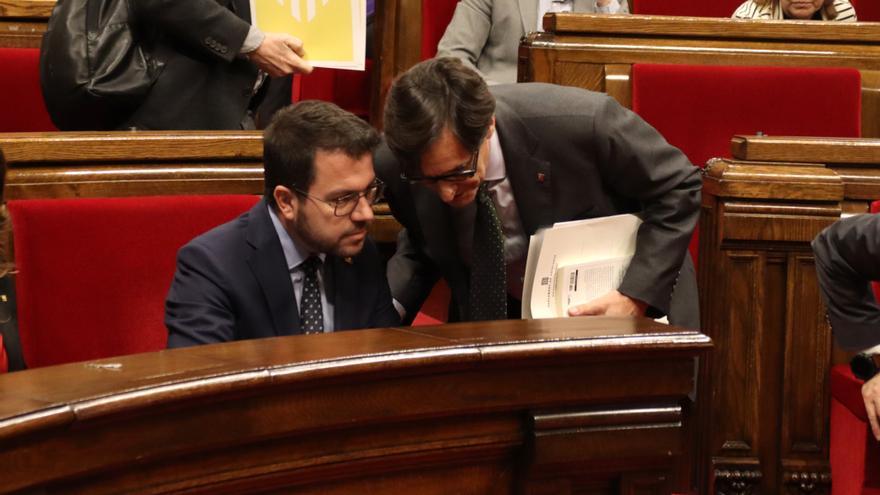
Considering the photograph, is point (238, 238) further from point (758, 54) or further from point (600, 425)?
point (758, 54)

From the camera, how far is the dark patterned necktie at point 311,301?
4.09ft

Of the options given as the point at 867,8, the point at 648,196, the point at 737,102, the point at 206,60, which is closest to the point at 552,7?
the point at 737,102

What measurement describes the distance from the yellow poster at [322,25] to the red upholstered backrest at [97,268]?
334mm

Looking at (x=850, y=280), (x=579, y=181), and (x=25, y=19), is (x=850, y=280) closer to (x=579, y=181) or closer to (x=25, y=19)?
(x=579, y=181)

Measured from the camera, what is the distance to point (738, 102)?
2.12m

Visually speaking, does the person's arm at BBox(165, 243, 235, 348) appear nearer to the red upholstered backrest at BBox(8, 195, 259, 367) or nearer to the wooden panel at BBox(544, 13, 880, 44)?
the red upholstered backrest at BBox(8, 195, 259, 367)

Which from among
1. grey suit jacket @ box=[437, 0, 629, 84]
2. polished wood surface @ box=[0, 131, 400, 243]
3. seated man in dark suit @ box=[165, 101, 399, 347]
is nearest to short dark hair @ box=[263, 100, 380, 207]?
seated man in dark suit @ box=[165, 101, 399, 347]

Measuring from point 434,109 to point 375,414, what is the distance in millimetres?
533

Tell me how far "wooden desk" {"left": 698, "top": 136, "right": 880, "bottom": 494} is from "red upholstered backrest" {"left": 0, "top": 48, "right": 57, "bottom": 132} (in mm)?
1135

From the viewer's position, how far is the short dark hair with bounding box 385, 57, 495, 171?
3.92ft

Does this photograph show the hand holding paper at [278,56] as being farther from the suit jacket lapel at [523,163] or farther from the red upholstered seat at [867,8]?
the red upholstered seat at [867,8]

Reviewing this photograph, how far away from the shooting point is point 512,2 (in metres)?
2.57

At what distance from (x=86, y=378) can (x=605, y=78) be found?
63.3 inches

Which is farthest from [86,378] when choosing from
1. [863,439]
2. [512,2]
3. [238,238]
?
[512,2]
